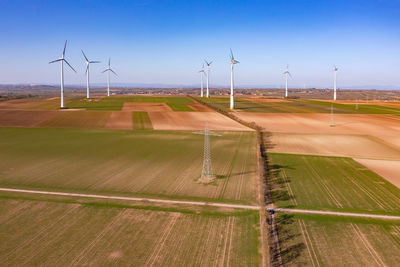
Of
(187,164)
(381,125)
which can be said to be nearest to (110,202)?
(187,164)

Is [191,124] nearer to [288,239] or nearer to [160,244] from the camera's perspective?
[288,239]

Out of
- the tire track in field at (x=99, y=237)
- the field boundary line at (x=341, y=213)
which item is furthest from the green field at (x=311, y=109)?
the tire track in field at (x=99, y=237)

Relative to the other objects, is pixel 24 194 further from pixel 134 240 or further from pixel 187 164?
pixel 187 164

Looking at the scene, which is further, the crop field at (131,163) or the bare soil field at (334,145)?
the bare soil field at (334,145)

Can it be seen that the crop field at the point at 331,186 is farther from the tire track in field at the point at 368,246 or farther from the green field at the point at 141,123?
the green field at the point at 141,123

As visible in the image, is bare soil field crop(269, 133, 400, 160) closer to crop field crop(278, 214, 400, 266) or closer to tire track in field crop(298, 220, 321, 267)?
Result: crop field crop(278, 214, 400, 266)

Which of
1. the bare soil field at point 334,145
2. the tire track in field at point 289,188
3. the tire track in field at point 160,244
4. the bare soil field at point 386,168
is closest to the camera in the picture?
the tire track in field at point 160,244

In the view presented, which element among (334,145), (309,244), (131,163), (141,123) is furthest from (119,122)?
(309,244)
